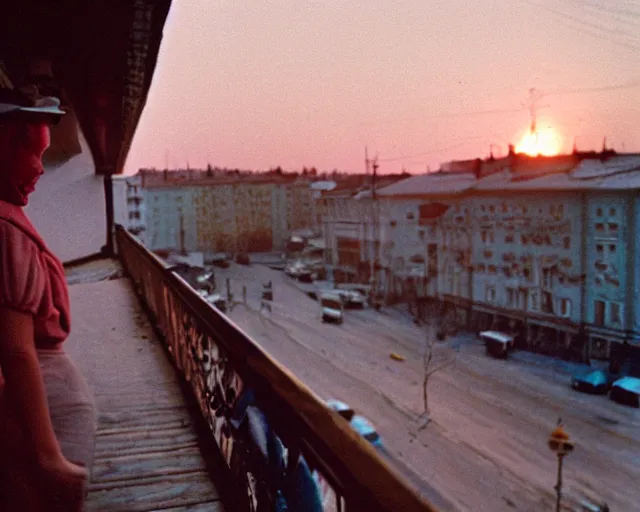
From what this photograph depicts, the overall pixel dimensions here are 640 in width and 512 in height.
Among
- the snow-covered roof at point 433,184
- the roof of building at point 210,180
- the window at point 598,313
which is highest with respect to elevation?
the roof of building at point 210,180

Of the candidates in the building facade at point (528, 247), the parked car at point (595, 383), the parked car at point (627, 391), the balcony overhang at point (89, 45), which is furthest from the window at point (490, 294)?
the balcony overhang at point (89, 45)

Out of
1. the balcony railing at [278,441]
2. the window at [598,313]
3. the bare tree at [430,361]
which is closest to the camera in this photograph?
the balcony railing at [278,441]

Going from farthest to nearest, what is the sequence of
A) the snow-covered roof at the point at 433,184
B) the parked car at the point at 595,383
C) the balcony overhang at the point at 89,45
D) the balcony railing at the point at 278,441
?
the snow-covered roof at the point at 433,184 < the parked car at the point at 595,383 < the balcony overhang at the point at 89,45 < the balcony railing at the point at 278,441

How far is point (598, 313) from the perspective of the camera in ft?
101

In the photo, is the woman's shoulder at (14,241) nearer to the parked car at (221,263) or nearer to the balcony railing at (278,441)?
the balcony railing at (278,441)

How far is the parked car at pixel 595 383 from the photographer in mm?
26484

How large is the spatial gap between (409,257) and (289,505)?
4075cm

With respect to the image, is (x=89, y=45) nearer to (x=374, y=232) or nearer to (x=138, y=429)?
(x=138, y=429)

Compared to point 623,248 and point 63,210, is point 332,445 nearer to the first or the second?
point 63,210

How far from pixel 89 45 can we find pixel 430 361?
91.8 feet

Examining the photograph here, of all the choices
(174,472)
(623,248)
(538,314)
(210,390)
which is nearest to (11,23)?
(210,390)

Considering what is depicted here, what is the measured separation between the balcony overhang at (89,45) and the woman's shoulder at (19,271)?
5.05 ft

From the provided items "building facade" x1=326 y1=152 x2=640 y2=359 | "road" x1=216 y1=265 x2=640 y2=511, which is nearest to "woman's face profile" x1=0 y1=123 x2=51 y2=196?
"road" x1=216 y1=265 x2=640 y2=511

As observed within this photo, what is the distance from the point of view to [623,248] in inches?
1106
